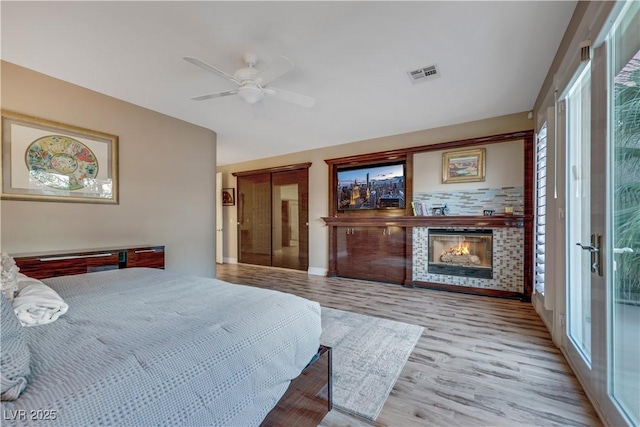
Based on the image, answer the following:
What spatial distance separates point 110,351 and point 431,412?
1658 mm

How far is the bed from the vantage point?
0.70 meters

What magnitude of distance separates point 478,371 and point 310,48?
2853 millimetres

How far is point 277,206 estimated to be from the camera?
6121 millimetres

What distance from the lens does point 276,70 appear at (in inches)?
84.1

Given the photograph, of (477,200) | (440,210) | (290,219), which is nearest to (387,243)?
(440,210)

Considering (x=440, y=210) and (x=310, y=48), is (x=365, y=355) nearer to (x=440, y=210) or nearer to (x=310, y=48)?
Result: (x=310, y=48)

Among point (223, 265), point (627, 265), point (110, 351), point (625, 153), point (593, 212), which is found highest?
point (625, 153)

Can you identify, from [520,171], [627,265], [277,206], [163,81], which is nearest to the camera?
[627,265]

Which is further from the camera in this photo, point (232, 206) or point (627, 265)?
point (232, 206)

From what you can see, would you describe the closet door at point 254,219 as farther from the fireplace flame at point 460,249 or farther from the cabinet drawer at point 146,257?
the fireplace flame at point 460,249

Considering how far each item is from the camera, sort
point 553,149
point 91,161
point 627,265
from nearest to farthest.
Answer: point 627,265, point 553,149, point 91,161

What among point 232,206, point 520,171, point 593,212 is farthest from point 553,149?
point 232,206

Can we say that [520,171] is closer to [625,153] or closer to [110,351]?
[625,153]

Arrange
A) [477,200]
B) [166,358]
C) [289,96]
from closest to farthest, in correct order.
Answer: [166,358]
[289,96]
[477,200]
